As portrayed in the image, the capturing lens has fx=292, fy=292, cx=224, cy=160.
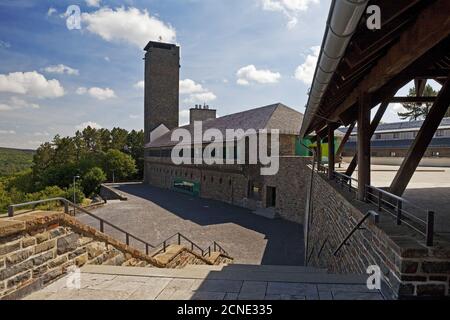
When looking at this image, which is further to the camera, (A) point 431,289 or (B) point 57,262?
(B) point 57,262

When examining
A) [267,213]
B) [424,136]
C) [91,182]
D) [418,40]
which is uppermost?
[418,40]

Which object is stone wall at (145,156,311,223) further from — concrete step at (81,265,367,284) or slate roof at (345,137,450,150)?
concrete step at (81,265,367,284)

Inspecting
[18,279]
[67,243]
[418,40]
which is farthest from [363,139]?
[18,279]

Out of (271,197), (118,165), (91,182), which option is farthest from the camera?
(118,165)

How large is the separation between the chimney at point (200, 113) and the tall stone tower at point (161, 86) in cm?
256

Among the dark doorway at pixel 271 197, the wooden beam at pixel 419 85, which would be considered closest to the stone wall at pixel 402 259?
the wooden beam at pixel 419 85

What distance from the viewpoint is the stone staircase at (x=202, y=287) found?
11.0ft

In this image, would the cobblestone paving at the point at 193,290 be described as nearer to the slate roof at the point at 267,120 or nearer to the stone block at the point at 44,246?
the stone block at the point at 44,246

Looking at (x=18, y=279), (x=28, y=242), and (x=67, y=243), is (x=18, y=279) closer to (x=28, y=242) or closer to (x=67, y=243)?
(x=28, y=242)

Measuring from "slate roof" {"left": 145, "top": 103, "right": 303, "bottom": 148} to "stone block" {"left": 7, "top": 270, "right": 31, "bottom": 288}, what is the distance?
18.6m

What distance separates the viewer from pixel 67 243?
4.30 metres

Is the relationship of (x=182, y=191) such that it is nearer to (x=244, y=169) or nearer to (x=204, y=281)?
(x=244, y=169)

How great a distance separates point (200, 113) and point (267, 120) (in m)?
24.3
